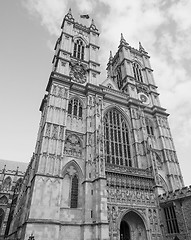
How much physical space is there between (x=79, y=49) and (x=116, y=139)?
17.0 metres

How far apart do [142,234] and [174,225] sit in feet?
10.6

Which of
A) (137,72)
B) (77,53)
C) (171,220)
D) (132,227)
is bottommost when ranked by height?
(132,227)

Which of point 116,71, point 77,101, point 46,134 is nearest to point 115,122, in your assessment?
point 77,101

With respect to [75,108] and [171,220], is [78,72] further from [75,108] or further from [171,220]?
Answer: [171,220]

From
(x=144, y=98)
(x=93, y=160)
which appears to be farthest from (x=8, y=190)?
(x=144, y=98)

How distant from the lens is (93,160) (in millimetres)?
20906

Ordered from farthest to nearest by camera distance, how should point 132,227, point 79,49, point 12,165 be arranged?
1. point 12,165
2. point 79,49
3. point 132,227

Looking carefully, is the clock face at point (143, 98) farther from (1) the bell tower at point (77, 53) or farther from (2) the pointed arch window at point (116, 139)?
(1) the bell tower at point (77, 53)

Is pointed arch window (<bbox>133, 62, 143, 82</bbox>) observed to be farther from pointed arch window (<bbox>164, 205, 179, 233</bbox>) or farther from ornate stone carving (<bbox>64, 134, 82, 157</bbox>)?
pointed arch window (<bbox>164, 205, 179, 233</bbox>)

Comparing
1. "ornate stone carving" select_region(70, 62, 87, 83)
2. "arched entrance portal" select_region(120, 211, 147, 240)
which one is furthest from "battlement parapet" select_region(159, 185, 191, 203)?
"ornate stone carving" select_region(70, 62, 87, 83)

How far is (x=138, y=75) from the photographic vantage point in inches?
1432

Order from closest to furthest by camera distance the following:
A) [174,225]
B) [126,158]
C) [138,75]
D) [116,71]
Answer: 1. [174,225]
2. [126,158]
3. [138,75]
4. [116,71]

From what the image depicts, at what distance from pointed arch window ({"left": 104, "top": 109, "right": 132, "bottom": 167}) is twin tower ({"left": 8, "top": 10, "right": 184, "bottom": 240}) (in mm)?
125

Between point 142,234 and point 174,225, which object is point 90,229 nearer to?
point 142,234
